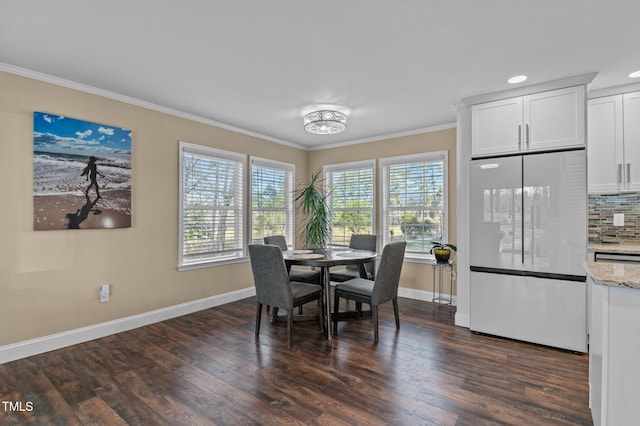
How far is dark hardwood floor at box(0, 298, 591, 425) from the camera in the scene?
1992 millimetres

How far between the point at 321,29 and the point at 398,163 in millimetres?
3035

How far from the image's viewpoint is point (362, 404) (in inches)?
82.7

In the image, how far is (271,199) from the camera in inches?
207

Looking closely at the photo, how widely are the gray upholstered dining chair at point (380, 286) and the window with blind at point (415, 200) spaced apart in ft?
4.89

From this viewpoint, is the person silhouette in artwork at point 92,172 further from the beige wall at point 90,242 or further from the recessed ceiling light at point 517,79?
the recessed ceiling light at point 517,79

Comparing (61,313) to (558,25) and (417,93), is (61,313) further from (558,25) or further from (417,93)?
(558,25)

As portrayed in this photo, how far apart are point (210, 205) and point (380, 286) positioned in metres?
2.50

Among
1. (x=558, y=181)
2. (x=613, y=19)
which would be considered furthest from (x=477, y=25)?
(x=558, y=181)

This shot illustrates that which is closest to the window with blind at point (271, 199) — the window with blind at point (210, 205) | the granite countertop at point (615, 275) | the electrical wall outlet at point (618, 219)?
the window with blind at point (210, 205)

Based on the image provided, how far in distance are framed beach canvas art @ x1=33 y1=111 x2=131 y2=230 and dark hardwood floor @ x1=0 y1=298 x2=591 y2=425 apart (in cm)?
121

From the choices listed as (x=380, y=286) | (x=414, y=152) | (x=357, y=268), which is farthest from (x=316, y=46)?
(x=357, y=268)

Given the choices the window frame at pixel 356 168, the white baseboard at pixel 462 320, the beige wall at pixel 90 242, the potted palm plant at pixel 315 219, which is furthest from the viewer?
the window frame at pixel 356 168

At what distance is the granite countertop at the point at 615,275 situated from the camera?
1.42m

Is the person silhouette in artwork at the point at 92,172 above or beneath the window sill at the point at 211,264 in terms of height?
above
